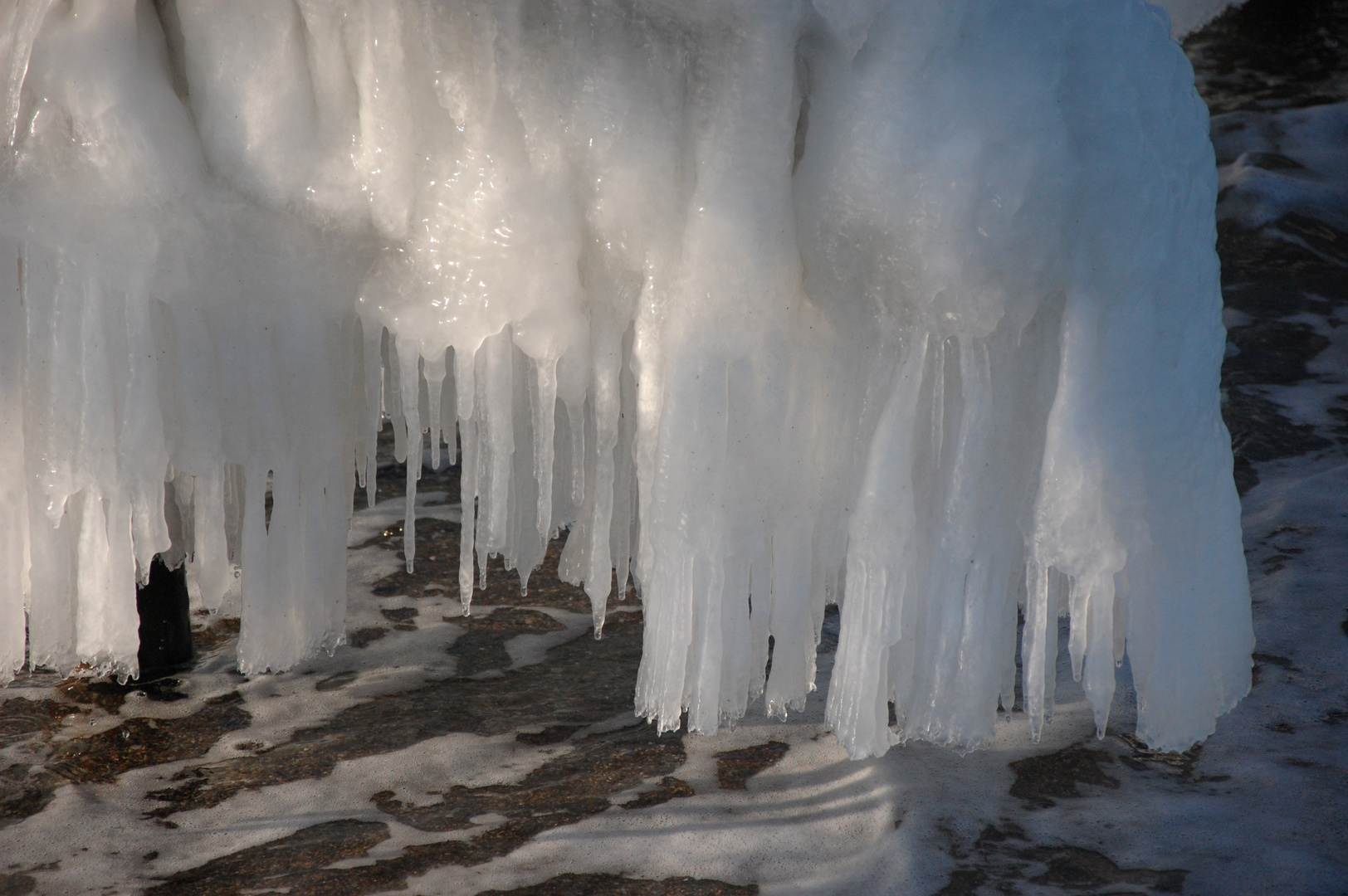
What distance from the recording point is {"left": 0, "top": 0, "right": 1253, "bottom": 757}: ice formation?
6.93 ft

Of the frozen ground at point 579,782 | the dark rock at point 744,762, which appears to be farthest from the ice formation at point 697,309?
the dark rock at point 744,762

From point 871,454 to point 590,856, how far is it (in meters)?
1.32

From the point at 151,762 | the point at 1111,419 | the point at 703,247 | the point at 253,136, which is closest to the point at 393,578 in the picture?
the point at 151,762

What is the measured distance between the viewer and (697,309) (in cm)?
227

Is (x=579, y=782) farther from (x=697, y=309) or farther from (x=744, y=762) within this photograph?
(x=697, y=309)

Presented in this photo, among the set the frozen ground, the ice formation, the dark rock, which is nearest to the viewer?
the ice formation

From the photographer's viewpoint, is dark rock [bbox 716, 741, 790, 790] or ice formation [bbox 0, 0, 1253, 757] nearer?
ice formation [bbox 0, 0, 1253, 757]

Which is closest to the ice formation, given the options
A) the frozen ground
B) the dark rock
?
the frozen ground

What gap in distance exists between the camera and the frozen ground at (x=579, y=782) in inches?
108

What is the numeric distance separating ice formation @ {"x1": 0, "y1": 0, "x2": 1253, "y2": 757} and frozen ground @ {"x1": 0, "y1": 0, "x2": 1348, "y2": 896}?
55 cm

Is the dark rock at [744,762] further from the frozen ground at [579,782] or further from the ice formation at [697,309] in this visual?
the ice formation at [697,309]

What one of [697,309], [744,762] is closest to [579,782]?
[744,762]

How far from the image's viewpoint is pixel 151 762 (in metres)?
3.26

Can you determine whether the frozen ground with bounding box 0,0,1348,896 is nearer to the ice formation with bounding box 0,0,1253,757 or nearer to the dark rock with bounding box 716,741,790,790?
the dark rock with bounding box 716,741,790,790
